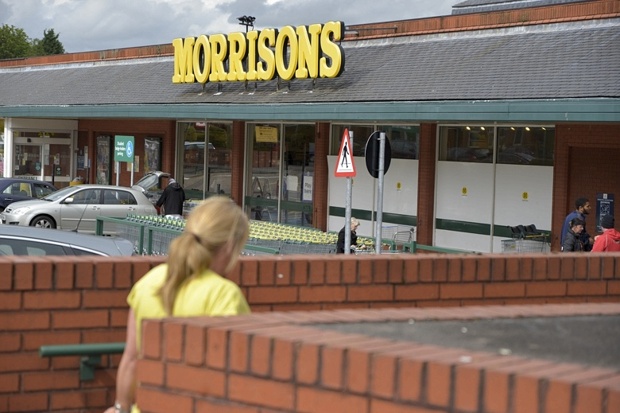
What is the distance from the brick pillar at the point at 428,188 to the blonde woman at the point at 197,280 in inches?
746

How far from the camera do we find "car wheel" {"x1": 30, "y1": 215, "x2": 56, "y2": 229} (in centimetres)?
2517

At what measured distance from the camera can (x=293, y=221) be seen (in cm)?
2723

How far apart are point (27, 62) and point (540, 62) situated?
1091 inches

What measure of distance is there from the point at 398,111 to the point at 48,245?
12633mm

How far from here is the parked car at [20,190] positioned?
96.4 feet

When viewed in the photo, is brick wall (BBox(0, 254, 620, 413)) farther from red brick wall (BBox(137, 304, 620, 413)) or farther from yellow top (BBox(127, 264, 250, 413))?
red brick wall (BBox(137, 304, 620, 413))

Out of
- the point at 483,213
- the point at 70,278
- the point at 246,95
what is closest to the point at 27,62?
the point at 246,95

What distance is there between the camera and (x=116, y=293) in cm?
547

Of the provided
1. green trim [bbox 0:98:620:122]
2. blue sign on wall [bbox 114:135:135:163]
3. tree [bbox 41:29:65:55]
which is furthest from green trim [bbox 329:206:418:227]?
tree [bbox 41:29:65:55]

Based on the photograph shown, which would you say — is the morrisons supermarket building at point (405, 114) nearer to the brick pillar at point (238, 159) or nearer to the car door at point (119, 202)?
the brick pillar at point (238, 159)

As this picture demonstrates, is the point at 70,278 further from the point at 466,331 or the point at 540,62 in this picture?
the point at 540,62

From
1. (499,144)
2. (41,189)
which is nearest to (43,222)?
(41,189)

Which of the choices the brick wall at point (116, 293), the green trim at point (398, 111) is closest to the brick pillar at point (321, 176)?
the green trim at point (398, 111)

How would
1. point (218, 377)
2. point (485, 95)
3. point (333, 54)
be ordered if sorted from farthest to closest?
point (333, 54)
point (485, 95)
point (218, 377)
